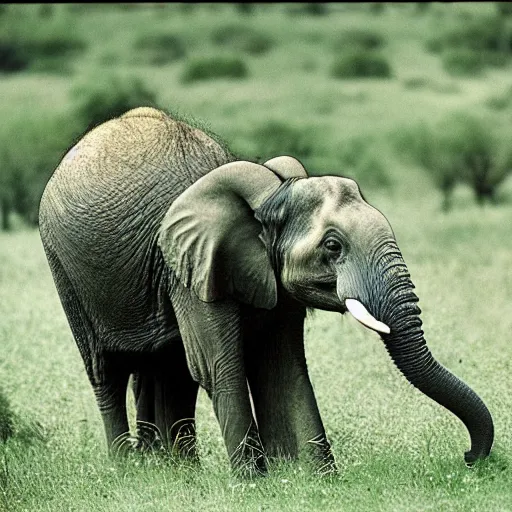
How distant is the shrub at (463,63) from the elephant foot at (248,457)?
1065 inches

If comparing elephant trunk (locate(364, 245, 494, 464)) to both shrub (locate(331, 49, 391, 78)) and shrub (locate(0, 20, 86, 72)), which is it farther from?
shrub (locate(0, 20, 86, 72))

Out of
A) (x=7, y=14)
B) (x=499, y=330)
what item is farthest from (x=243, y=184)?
(x=7, y=14)

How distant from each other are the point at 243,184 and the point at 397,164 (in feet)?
71.4

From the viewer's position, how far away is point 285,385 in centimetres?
903

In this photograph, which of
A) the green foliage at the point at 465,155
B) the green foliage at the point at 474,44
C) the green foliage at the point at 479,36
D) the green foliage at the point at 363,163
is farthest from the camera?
the green foliage at the point at 479,36

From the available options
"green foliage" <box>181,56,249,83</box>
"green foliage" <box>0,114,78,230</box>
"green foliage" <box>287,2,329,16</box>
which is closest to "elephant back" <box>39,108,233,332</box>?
"green foliage" <box>0,114,78,230</box>

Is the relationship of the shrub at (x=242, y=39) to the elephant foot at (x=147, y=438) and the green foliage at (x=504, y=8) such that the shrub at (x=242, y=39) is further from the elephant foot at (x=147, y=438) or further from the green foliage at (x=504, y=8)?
the elephant foot at (x=147, y=438)

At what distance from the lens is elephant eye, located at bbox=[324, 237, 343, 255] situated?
8297mm

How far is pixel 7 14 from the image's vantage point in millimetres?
40625

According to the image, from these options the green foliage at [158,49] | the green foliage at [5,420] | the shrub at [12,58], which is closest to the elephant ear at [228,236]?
the green foliage at [5,420]

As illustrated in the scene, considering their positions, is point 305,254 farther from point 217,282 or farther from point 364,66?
point 364,66

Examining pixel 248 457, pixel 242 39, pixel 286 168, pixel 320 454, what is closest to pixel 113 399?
pixel 248 457

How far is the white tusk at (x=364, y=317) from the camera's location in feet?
26.3

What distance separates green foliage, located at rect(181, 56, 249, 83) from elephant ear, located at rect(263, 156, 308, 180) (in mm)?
26121
